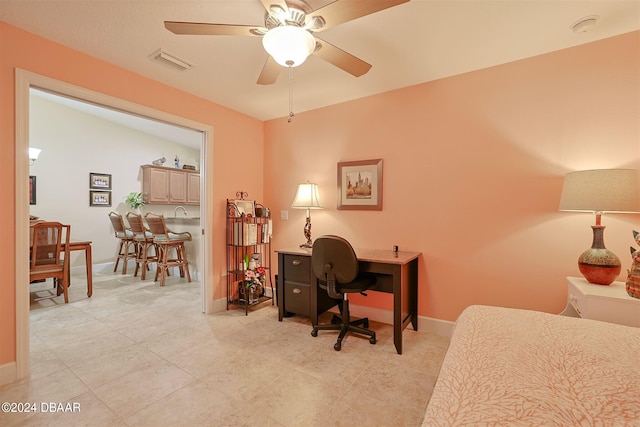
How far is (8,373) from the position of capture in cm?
183

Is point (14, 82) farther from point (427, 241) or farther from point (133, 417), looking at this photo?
point (427, 241)

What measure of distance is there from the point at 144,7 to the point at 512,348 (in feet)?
8.58

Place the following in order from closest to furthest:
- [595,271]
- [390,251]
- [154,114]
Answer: [595,271]
[154,114]
[390,251]

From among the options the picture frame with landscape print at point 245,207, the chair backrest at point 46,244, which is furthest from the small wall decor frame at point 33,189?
the picture frame with landscape print at point 245,207

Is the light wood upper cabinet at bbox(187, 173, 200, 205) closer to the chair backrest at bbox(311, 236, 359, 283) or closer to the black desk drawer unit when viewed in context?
the black desk drawer unit

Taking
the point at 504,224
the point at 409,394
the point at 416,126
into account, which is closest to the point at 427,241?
the point at 504,224

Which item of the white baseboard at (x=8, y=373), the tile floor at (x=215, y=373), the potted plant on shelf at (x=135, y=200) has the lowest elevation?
the tile floor at (x=215, y=373)

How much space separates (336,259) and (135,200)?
18.4 feet

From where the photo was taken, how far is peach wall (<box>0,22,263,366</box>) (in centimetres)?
184

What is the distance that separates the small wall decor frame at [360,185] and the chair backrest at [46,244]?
3432mm

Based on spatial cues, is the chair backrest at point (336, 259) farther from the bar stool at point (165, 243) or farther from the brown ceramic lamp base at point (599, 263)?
the bar stool at point (165, 243)

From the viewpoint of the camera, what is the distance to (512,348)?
3.38 feet

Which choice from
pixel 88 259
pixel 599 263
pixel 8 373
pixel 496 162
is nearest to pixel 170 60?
pixel 8 373

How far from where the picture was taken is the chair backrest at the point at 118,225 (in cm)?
516
